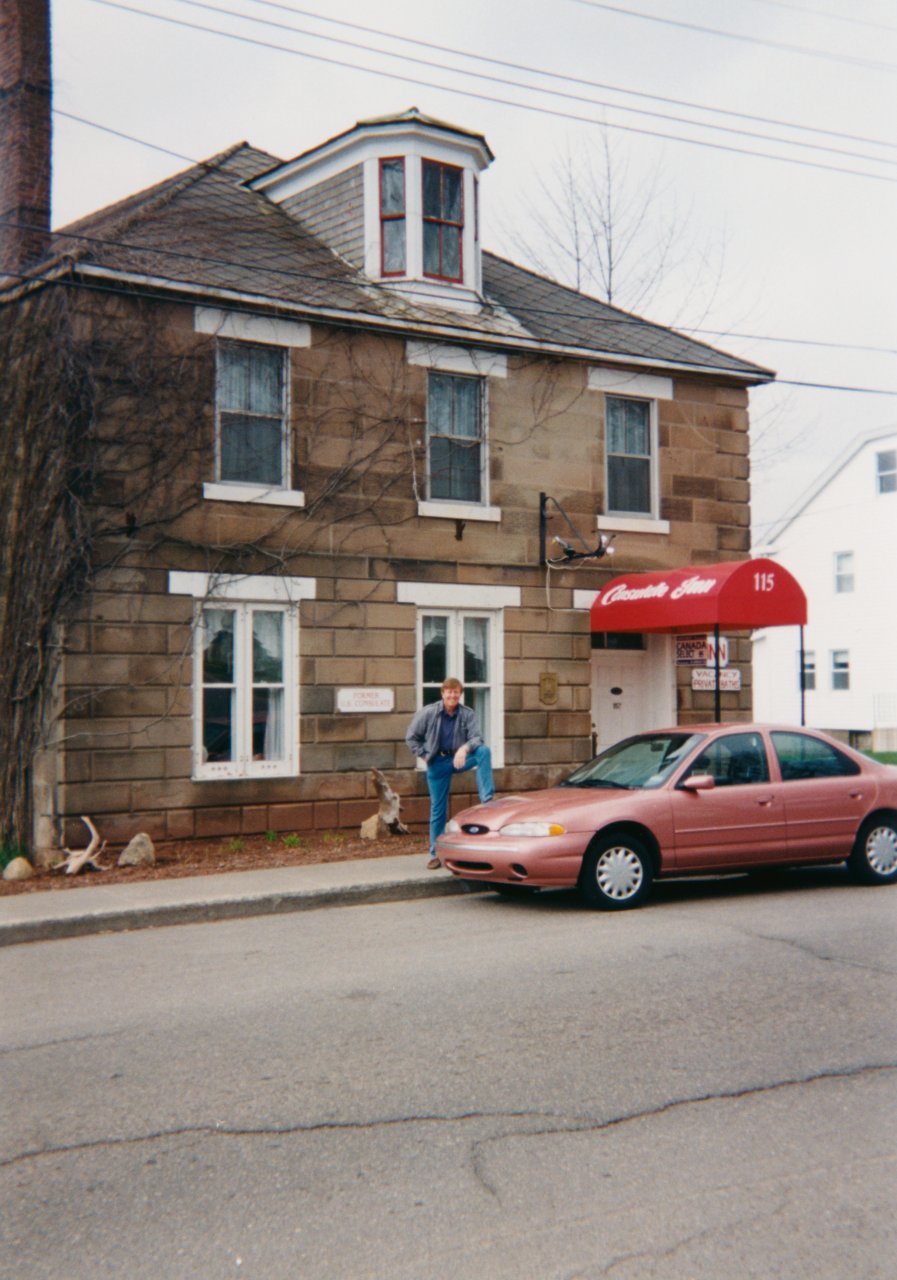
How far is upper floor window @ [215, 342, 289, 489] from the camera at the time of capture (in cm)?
1431

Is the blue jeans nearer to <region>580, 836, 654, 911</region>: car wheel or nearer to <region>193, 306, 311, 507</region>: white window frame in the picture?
<region>580, 836, 654, 911</region>: car wheel

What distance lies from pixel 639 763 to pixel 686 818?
849 mm

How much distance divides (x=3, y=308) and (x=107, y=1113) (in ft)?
35.3

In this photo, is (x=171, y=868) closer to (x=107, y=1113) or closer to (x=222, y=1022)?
(x=222, y=1022)

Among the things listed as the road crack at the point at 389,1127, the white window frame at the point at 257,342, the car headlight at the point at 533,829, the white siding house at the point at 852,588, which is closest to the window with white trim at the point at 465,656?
the white window frame at the point at 257,342

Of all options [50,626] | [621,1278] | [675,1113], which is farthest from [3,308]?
[621,1278]

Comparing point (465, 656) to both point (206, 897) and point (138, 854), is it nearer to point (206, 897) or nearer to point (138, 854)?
point (138, 854)

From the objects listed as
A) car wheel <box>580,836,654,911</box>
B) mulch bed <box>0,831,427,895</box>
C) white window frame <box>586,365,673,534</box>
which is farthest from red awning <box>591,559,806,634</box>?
car wheel <box>580,836,654,911</box>

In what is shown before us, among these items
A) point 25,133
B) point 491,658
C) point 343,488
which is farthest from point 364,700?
point 25,133

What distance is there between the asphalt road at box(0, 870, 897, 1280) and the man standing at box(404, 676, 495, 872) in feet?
11.8

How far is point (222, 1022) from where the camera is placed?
6863 millimetres

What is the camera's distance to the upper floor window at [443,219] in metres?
16.0

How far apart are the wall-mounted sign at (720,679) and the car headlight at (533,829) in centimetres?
727

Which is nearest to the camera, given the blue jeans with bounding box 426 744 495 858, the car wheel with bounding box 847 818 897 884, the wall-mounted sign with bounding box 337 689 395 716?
the car wheel with bounding box 847 818 897 884
